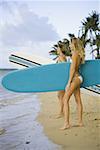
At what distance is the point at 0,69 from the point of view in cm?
213

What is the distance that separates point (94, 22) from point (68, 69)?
602 mm

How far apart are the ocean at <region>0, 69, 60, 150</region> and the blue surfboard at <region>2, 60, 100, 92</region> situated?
0.20 feet

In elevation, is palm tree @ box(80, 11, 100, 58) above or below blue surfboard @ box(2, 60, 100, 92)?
above

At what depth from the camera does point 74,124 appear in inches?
87.0

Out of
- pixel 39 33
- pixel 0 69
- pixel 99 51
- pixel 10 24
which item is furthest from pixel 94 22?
pixel 0 69

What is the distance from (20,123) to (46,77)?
403mm

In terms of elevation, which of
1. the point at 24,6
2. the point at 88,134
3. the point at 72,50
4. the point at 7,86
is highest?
the point at 24,6

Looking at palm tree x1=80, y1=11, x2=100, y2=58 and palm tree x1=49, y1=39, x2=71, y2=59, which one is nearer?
palm tree x1=49, y1=39, x2=71, y2=59

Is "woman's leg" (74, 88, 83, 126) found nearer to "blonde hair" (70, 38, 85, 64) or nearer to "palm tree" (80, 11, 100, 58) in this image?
"blonde hair" (70, 38, 85, 64)

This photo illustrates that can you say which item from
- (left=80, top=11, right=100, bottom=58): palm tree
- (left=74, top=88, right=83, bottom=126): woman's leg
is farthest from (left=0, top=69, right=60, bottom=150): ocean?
(left=80, top=11, right=100, bottom=58): palm tree

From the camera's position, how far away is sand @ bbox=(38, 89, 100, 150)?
2.08m

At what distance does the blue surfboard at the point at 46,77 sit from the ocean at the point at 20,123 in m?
0.06

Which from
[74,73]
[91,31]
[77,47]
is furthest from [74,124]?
[91,31]

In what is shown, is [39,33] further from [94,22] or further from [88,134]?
[88,134]
